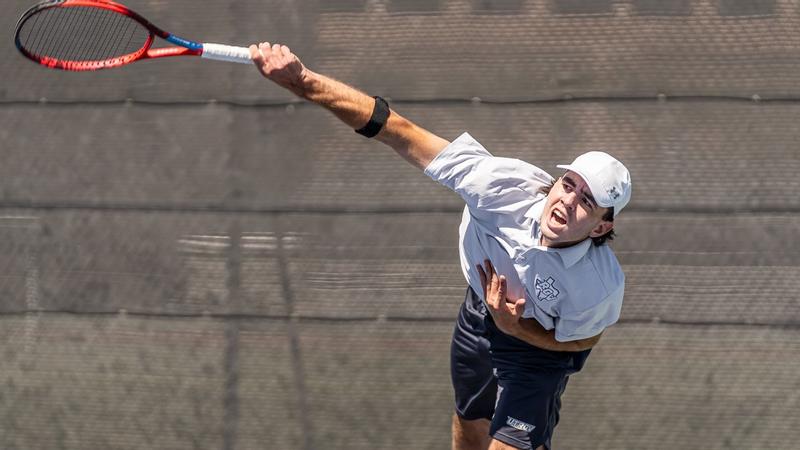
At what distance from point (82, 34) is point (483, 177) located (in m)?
1.52

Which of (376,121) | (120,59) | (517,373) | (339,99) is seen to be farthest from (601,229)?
(120,59)

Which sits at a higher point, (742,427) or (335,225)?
(335,225)

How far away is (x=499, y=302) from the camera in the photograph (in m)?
2.84

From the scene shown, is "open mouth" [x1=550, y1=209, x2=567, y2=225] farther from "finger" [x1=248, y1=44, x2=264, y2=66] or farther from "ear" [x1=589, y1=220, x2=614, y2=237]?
"finger" [x1=248, y1=44, x2=264, y2=66]

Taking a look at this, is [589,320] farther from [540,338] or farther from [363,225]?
[363,225]

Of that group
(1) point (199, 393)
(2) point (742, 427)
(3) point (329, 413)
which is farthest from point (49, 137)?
(2) point (742, 427)

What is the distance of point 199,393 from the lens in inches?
154

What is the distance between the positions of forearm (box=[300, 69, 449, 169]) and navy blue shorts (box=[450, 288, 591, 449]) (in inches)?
22.8

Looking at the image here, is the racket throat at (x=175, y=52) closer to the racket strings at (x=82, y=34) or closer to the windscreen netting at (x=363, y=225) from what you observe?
the racket strings at (x=82, y=34)

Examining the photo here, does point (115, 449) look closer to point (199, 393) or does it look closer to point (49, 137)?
point (199, 393)

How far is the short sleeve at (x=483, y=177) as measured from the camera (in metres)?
2.84

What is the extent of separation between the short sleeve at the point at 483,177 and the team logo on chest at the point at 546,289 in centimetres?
19

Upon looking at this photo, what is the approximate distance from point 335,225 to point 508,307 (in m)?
1.04

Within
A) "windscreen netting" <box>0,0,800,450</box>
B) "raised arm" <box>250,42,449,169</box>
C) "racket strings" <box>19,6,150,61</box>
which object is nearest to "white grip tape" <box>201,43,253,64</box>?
"raised arm" <box>250,42,449,169</box>
